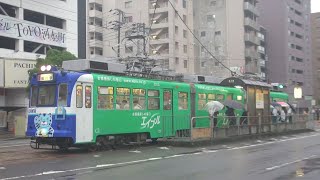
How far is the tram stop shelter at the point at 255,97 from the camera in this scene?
27.5m

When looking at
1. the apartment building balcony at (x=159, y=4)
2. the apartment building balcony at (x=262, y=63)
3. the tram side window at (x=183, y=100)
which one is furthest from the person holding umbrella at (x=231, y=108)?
the apartment building balcony at (x=262, y=63)

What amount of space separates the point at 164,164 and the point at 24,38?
3023 cm

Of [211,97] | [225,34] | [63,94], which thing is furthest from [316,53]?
[63,94]

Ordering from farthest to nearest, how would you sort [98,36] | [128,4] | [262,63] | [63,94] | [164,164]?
[262,63] < [98,36] < [128,4] < [63,94] < [164,164]

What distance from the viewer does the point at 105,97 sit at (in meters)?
18.5

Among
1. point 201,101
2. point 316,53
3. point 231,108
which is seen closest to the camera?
point 201,101

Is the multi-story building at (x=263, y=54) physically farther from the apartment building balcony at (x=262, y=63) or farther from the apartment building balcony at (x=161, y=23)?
the apartment building balcony at (x=161, y=23)

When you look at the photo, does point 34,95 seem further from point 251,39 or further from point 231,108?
point 251,39

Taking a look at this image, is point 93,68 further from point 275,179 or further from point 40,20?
point 40,20

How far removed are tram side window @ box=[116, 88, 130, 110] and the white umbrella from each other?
5394 millimetres

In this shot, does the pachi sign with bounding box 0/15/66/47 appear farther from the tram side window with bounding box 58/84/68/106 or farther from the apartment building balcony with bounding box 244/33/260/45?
the apartment building balcony with bounding box 244/33/260/45

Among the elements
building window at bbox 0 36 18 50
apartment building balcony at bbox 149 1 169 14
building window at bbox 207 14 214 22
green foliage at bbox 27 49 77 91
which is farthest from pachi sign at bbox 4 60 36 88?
building window at bbox 207 14 214 22

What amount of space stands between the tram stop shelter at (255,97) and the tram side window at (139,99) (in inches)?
337

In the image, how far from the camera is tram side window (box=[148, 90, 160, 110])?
68.4 ft
